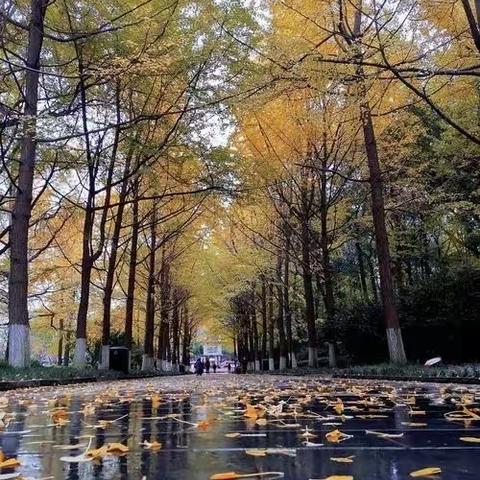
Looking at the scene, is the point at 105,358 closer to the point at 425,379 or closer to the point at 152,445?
the point at 425,379

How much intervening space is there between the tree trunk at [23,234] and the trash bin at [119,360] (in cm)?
698

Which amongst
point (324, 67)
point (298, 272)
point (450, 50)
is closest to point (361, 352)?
point (298, 272)

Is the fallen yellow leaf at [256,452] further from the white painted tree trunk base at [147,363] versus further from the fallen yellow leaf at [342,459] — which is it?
the white painted tree trunk base at [147,363]

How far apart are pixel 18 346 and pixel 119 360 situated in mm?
7306

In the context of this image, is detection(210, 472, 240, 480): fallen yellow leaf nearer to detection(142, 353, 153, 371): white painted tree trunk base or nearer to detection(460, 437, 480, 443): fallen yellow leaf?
detection(460, 437, 480, 443): fallen yellow leaf

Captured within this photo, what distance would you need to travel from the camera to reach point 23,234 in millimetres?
10875

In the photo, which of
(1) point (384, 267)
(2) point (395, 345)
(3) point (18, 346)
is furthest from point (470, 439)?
(1) point (384, 267)

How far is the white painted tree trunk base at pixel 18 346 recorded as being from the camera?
10.3 meters

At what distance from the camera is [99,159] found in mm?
14586

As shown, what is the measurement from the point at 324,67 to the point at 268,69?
3.68ft

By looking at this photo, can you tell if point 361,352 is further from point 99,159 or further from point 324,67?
point 324,67

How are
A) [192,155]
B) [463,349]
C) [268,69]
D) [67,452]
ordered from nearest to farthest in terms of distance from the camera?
1. [67,452]
2. [268,69]
3. [192,155]
4. [463,349]

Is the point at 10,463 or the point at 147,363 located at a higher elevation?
the point at 147,363

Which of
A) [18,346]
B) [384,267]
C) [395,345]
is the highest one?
[384,267]
